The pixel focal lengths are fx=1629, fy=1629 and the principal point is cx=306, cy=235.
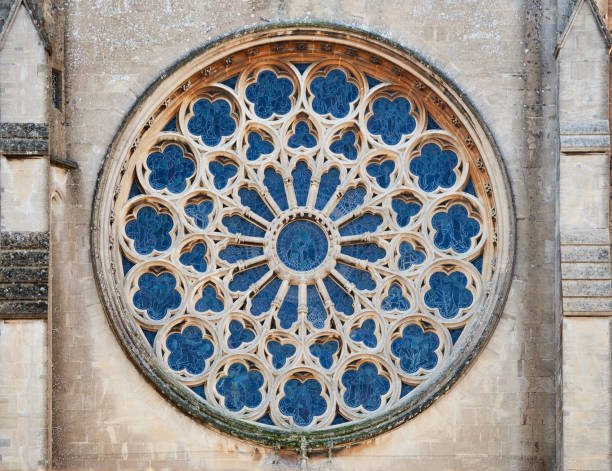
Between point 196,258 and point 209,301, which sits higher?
point 196,258

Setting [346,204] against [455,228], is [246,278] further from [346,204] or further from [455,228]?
[455,228]

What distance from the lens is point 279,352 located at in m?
21.1

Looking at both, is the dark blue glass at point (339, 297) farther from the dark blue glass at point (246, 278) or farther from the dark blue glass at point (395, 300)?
the dark blue glass at point (246, 278)

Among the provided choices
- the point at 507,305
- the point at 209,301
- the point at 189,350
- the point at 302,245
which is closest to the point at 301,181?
the point at 302,245

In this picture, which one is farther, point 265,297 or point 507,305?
point 265,297

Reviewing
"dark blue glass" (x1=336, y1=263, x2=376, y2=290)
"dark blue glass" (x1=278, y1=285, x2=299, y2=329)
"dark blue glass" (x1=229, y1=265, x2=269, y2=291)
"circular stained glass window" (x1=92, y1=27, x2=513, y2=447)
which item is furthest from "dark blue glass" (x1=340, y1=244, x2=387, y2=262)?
"dark blue glass" (x1=229, y1=265, x2=269, y2=291)

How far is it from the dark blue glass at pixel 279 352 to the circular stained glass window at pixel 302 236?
29 mm

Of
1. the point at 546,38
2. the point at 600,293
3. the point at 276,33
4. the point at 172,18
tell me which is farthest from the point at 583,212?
the point at 172,18

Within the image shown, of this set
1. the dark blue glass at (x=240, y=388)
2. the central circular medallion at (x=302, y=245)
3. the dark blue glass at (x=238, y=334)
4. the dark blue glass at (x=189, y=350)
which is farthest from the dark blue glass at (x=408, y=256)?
the dark blue glass at (x=189, y=350)

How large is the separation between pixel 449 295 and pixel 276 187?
8.91 ft

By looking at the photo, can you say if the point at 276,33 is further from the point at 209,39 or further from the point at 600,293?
the point at 600,293

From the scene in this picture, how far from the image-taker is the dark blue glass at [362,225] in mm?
21594

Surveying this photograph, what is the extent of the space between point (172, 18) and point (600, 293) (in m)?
6.71

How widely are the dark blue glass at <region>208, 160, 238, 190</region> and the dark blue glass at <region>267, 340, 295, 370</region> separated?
7.45ft
